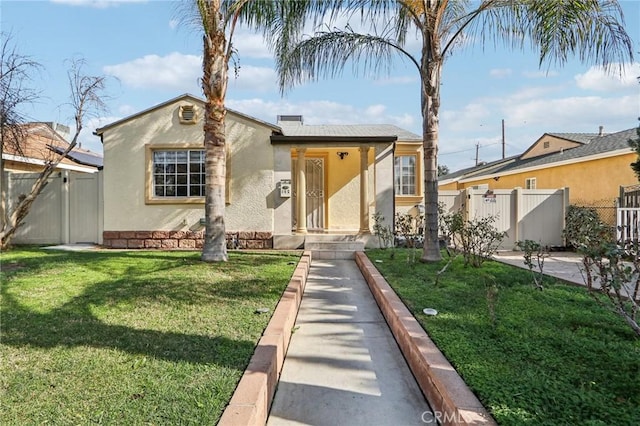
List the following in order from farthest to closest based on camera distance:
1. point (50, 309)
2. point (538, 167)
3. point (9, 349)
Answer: point (538, 167) < point (50, 309) < point (9, 349)

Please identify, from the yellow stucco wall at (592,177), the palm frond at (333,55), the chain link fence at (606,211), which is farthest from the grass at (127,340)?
the yellow stucco wall at (592,177)

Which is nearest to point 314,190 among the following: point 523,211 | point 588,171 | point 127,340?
point 523,211

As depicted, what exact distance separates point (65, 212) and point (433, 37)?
12689 millimetres

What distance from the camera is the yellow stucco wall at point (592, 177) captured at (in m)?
15.0

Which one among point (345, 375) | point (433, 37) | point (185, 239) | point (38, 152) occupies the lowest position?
point (345, 375)

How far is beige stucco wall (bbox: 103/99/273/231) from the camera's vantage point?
1185cm

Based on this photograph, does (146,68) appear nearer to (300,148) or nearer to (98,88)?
(98,88)

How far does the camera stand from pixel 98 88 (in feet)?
40.1

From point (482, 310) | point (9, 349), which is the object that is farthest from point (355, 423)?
point (9, 349)

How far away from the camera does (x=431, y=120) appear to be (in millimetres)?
8453

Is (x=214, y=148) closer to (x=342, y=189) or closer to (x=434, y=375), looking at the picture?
(x=342, y=189)

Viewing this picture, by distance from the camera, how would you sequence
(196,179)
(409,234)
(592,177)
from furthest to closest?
(592,177) < (196,179) < (409,234)

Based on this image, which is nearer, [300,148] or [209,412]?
[209,412]

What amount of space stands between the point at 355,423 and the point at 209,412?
3.66 feet
